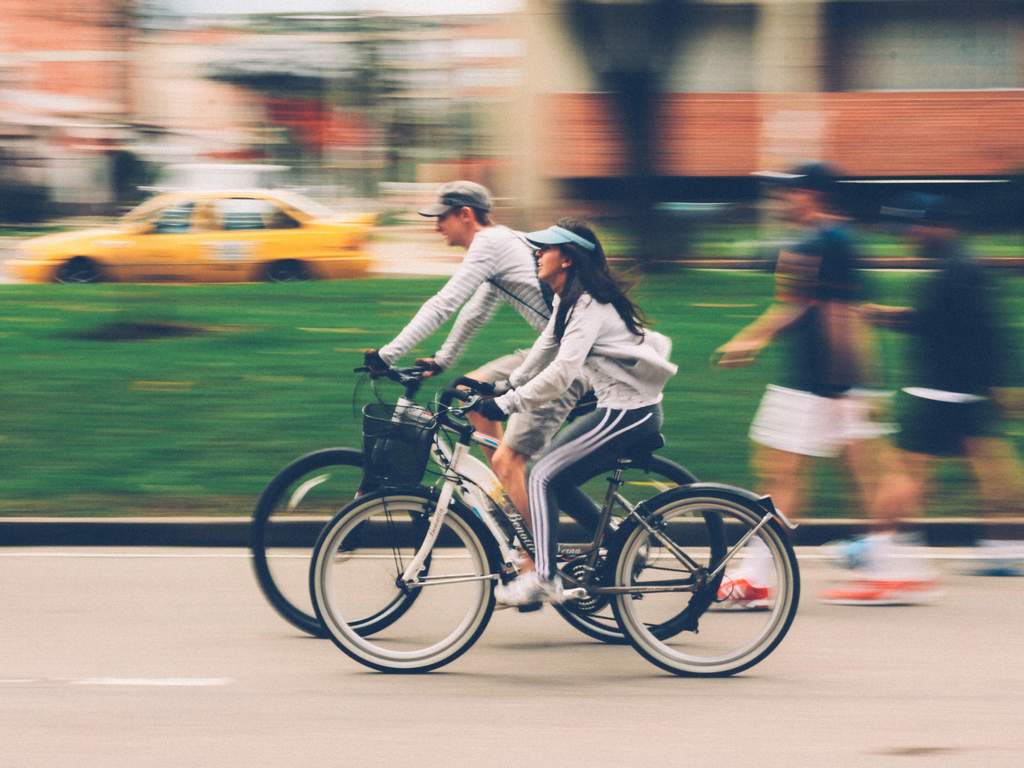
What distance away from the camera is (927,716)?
484cm

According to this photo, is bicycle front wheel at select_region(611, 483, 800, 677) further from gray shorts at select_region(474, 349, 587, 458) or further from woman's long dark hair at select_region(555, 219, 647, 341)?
woman's long dark hair at select_region(555, 219, 647, 341)

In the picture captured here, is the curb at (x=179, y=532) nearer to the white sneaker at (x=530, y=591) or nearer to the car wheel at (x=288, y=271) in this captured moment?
the white sneaker at (x=530, y=591)

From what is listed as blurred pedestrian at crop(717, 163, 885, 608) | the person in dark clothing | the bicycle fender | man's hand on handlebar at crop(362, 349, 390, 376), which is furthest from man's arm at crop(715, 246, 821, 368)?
man's hand on handlebar at crop(362, 349, 390, 376)

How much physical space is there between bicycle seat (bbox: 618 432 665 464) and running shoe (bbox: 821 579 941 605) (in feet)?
4.92

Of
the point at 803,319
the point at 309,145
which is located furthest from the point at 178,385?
the point at 309,145

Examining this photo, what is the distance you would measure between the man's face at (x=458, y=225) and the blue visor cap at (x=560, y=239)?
0.74 metres

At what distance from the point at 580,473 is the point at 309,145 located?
57.0ft

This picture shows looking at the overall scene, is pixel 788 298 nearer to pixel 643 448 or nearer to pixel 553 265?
pixel 643 448

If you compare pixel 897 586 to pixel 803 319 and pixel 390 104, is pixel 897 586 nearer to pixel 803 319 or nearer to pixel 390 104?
pixel 803 319

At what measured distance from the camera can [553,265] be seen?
533 cm

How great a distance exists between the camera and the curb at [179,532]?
747cm

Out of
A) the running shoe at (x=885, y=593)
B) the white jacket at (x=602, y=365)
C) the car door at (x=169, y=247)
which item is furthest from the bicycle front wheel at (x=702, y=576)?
the car door at (x=169, y=247)

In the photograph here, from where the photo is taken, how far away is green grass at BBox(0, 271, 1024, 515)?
8.48 metres

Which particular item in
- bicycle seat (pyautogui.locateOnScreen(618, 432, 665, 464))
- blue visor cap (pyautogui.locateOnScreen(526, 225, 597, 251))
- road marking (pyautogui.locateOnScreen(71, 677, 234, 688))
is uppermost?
blue visor cap (pyautogui.locateOnScreen(526, 225, 597, 251))
